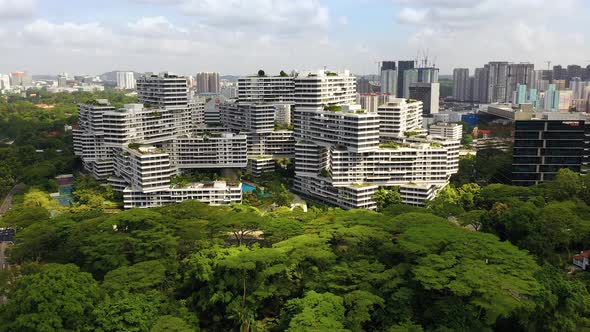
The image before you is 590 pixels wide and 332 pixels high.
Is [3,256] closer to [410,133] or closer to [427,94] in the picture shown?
[410,133]

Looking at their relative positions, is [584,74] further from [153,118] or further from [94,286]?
[94,286]

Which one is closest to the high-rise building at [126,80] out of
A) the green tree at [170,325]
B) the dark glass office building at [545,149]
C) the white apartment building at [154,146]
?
the white apartment building at [154,146]

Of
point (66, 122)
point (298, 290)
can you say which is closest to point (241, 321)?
point (298, 290)

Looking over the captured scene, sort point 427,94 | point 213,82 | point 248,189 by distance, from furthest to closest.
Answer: point 213,82
point 427,94
point 248,189

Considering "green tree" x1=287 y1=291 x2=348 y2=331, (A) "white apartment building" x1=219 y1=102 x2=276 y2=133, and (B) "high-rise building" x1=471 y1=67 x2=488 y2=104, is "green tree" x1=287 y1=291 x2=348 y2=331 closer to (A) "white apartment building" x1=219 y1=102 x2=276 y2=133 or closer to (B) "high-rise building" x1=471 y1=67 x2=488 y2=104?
(A) "white apartment building" x1=219 y1=102 x2=276 y2=133

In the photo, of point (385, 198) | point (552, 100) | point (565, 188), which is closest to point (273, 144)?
point (385, 198)

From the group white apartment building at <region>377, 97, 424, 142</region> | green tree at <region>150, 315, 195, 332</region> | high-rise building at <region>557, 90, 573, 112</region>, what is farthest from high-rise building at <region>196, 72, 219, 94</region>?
green tree at <region>150, 315, 195, 332</region>
